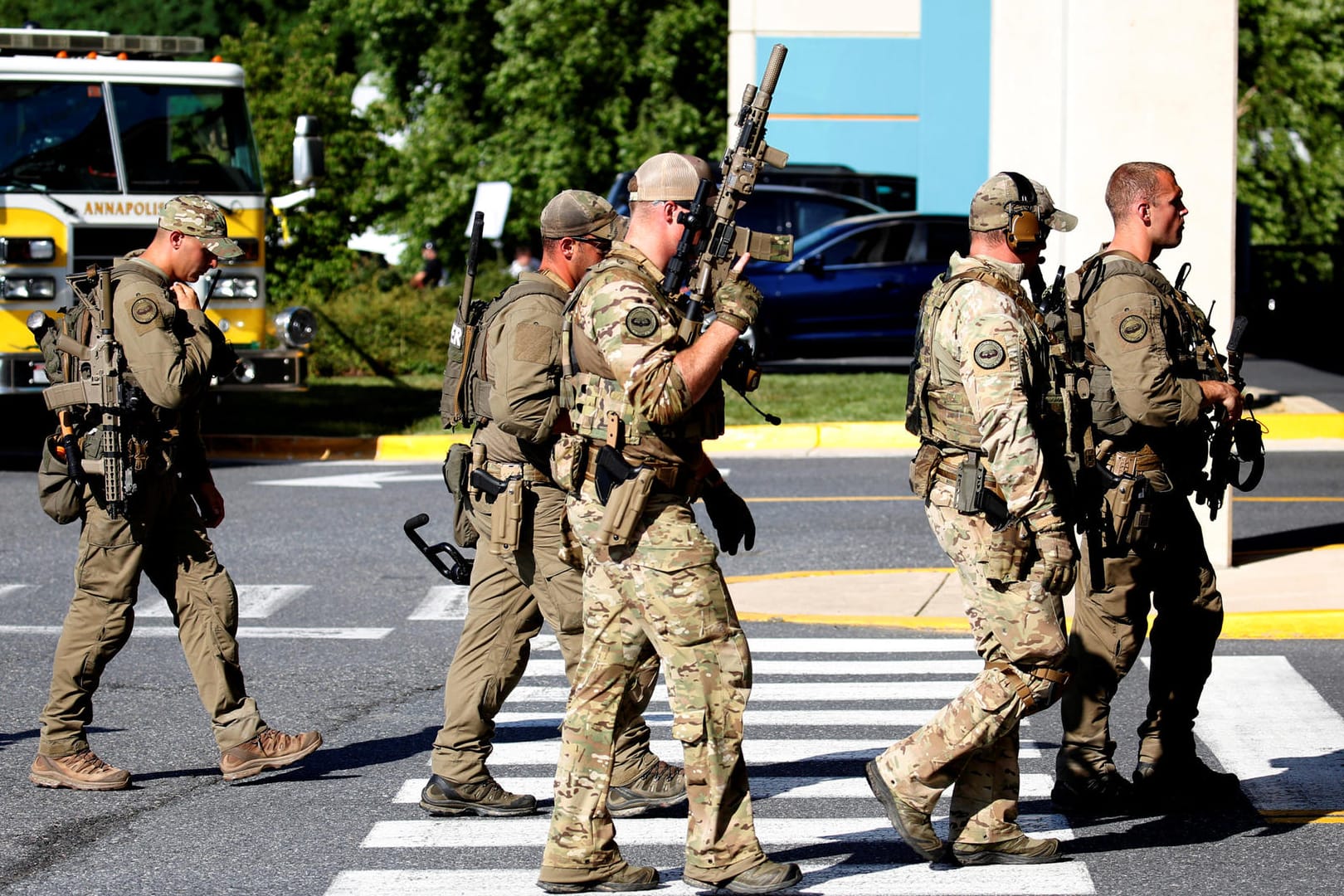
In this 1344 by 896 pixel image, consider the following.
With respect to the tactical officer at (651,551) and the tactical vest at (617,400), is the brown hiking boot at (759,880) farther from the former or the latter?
the tactical vest at (617,400)

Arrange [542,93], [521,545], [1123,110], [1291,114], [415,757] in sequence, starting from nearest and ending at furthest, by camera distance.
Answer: [521,545], [415,757], [1123,110], [1291,114], [542,93]

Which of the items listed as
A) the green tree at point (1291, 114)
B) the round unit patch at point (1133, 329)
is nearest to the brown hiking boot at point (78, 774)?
the round unit patch at point (1133, 329)

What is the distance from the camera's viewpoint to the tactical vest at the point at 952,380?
4.97 m

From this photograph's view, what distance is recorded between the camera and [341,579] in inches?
396

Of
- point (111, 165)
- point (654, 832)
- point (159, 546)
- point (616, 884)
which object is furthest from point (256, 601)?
point (111, 165)

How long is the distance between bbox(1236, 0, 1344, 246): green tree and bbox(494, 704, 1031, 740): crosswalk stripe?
22.1 m

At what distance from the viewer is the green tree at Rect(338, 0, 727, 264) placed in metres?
29.0

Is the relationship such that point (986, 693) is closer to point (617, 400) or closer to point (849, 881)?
point (849, 881)

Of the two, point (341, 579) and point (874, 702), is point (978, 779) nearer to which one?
point (874, 702)

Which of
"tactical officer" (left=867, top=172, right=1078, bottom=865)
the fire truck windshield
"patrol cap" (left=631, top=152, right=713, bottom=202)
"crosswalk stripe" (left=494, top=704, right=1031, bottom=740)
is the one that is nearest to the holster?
"patrol cap" (left=631, top=152, right=713, bottom=202)

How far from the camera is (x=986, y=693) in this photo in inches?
194

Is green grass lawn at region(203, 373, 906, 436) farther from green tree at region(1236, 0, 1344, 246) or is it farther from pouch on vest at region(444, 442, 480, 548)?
green tree at region(1236, 0, 1344, 246)

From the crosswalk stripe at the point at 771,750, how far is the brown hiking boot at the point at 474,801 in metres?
0.62

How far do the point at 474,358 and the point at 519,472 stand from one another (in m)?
0.44
